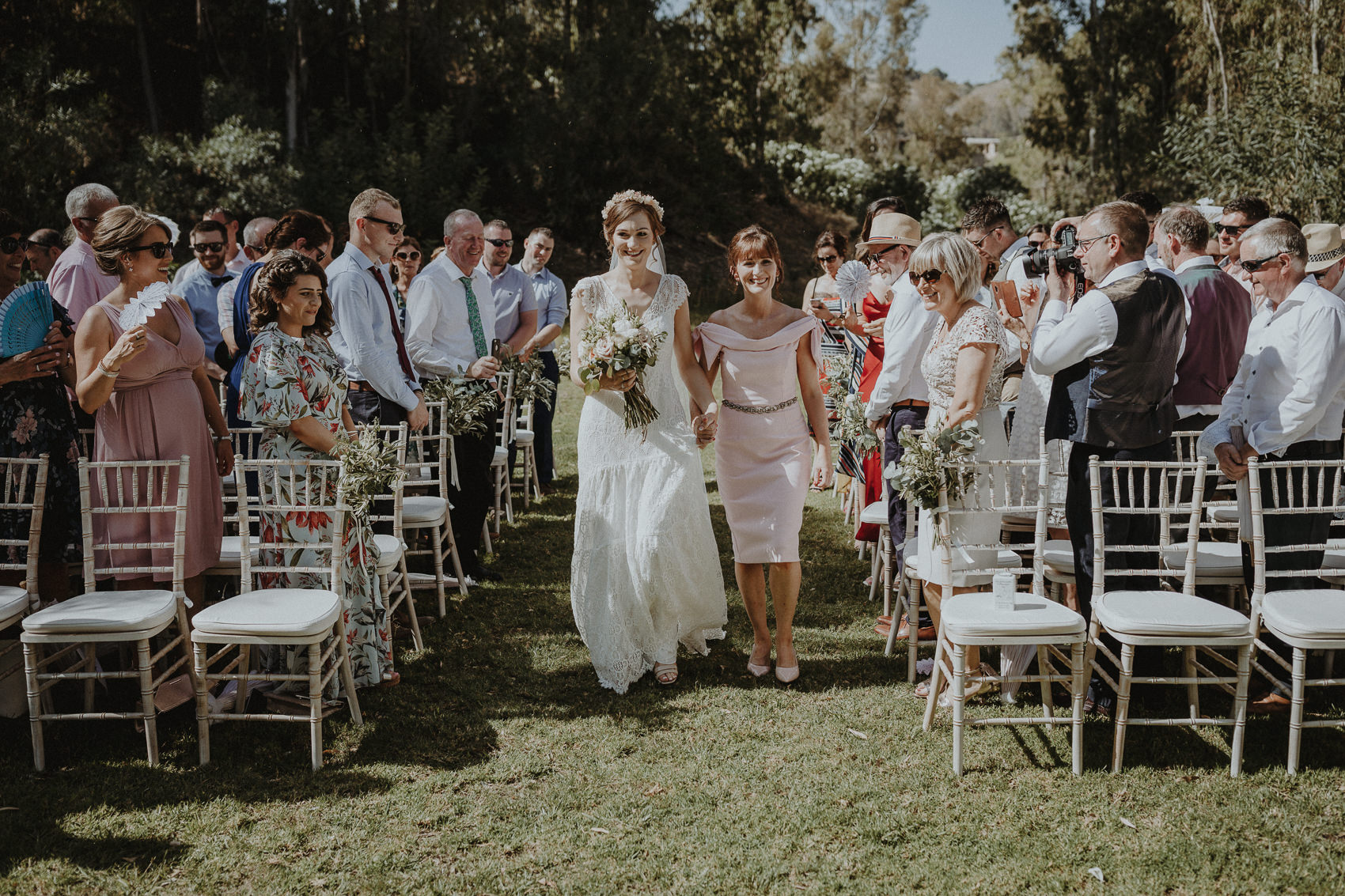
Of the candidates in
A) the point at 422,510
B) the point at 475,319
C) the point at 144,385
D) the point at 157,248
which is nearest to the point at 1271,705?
the point at 422,510

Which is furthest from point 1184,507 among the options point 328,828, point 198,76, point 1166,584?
point 198,76

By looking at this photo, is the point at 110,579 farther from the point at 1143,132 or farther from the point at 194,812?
the point at 1143,132

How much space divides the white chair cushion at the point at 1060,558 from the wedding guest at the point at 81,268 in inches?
200

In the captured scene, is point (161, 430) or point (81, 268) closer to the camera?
point (161, 430)

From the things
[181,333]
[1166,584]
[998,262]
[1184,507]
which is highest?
[998,262]

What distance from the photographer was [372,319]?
5.63 metres

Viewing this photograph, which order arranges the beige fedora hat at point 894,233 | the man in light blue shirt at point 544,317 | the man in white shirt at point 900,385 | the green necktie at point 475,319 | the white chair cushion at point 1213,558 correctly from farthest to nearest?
the man in light blue shirt at point 544,317 < the green necktie at point 475,319 < the beige fedora hat at point 894,233 < the man in white shirt at point 900,385 < the white chair cushion at point 1213,558

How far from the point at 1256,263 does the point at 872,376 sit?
2.39 meters

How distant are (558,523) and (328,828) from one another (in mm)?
4683

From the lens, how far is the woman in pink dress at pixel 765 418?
4988 millimetres

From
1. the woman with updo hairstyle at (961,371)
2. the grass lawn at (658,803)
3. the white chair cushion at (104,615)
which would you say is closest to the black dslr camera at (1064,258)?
the woman with updo hairstyle at (961,371)

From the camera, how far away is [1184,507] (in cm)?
420

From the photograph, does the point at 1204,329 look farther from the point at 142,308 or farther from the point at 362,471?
the point at 142,308

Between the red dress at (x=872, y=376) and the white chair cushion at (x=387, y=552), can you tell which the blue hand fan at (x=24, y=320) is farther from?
the red dress at (x=872, y=376)
